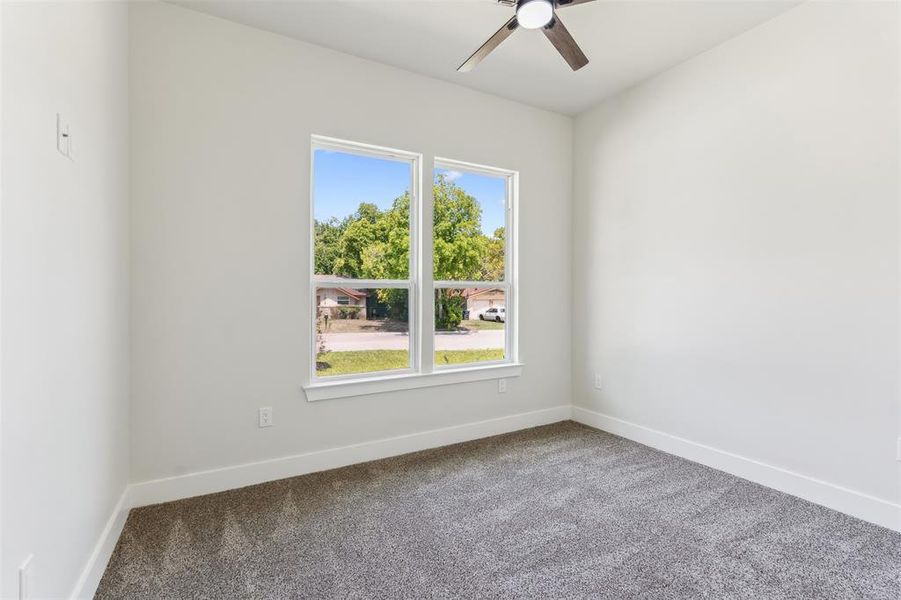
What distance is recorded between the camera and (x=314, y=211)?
289cm

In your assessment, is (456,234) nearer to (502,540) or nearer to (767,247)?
(767,247)

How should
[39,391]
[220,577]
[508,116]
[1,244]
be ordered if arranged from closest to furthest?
[1,244] → [39,391] → [220,577] → [508,116]

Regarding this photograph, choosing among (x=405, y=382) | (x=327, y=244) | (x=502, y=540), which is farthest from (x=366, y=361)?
(x=502, y=540)

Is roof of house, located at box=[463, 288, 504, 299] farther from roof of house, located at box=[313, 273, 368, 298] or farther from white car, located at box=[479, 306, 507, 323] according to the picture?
roof of house, located at box=[313, 273, 368, 298]

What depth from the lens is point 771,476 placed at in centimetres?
257

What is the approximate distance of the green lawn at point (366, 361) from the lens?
293cm

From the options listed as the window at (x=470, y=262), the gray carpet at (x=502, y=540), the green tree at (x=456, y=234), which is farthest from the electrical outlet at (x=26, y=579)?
the green tree at (x=456, y=234)

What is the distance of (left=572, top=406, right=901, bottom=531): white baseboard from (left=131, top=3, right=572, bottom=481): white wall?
1.68 metres

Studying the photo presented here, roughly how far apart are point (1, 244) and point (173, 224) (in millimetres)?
1450

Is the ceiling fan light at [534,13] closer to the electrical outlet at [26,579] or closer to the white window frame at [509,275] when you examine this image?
the white window frame at [509,275]

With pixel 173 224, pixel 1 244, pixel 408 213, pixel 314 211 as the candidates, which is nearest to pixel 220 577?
pixel 1 244

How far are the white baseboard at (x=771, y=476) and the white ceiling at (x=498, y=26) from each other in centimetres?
264

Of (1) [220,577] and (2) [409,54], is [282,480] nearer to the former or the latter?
(1) [220,577]

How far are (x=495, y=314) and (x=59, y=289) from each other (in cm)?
281
